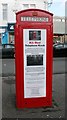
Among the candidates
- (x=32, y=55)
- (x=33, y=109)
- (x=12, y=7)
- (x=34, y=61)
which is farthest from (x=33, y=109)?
(x=12, y=7)

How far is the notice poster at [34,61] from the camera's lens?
7117 millimetres

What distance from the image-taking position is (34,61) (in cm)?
717

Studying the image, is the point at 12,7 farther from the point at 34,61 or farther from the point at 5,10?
the point at 34,61

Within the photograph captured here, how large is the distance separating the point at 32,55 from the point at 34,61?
15 cm

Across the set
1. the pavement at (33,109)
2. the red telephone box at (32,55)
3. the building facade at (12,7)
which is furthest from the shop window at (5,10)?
the red telephone box at (32,55)

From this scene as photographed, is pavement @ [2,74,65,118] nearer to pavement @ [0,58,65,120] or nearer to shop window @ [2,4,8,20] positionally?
pavement @ [0,58,65,120]

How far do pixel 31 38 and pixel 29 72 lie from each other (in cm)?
79

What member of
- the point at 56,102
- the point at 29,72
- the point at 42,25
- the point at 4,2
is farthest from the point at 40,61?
the point at 4,2

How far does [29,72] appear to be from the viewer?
7.16 meters

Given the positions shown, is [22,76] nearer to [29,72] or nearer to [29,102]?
[29,72]

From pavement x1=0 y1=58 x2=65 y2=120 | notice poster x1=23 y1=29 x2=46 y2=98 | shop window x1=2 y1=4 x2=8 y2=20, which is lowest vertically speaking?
pavement x1=0 y1=58 x2=65 y2=120

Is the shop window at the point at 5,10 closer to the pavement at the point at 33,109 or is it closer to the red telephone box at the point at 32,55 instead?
the pavement at the point at 33,109

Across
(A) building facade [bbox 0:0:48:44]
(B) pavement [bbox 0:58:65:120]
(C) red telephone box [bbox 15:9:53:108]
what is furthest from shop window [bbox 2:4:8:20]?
(C) red telephone box [bbox 15:9:53:108]

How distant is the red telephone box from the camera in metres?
7.09
